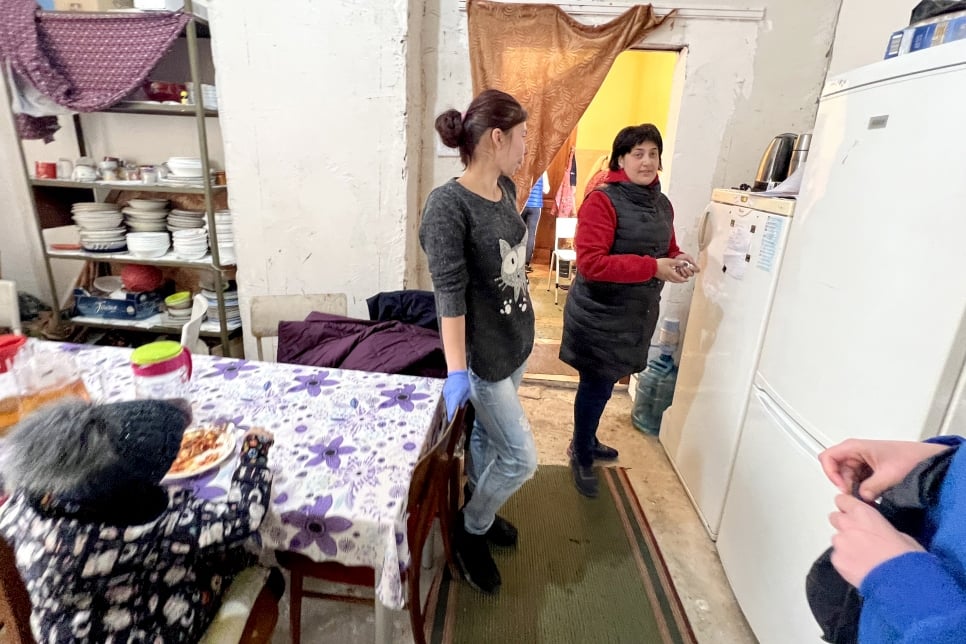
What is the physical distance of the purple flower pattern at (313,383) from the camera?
4.57ft

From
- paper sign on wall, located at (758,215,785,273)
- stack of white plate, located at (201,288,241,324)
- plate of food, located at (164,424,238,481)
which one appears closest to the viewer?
plate of food, located at (164,424,238,481)

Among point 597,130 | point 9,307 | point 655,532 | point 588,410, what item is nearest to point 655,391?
point 588,410

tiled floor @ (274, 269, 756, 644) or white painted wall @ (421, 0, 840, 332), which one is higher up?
white painted wall @ (421, 0, 840, 332)

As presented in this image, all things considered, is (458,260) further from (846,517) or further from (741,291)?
(741,291)

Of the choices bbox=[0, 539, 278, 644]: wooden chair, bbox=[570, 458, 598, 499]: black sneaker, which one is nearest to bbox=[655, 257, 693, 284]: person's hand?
bbox=[570, 458, 598, 499]: black sneaker

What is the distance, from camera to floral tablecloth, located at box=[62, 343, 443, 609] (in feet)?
3.14

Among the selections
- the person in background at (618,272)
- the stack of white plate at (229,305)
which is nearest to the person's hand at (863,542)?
the person in background at (618,272)

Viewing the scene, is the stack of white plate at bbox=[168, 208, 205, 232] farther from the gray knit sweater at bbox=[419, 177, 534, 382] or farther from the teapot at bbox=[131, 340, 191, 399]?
the gray knit sweater at bbox=[419, 177, 534, 382]

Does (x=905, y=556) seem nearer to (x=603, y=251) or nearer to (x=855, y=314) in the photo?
(x=855, y=314)

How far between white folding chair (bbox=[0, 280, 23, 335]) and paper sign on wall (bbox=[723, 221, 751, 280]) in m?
2.75

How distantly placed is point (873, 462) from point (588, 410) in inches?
52.5

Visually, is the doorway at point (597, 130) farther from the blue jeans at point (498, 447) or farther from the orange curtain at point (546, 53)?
the blue jeans at point (498, 447)

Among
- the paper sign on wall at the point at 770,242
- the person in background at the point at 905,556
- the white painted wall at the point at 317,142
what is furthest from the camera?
the white painted wall at the point at 317,142

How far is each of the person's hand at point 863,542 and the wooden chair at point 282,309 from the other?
1.77 metres
